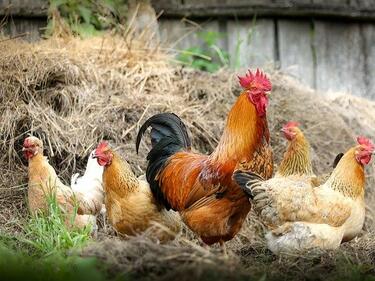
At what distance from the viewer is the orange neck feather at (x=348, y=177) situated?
21.1ft

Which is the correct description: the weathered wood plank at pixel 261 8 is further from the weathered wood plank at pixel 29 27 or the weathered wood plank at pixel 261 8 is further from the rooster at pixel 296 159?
the rooster at pixel 296 159

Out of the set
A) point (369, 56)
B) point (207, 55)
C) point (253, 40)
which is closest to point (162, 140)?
point (207, 55)

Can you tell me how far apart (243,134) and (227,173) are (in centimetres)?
32

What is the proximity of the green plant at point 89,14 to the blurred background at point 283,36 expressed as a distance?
0.42 meters

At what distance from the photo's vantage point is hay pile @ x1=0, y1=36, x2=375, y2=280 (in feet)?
24.4

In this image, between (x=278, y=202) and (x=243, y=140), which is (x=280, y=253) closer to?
(x=278, y=202)

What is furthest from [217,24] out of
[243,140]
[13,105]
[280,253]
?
[280,253]

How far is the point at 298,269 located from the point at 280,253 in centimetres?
62

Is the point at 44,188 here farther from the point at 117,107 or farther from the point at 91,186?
the point at 117,107

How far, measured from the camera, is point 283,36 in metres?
9.88

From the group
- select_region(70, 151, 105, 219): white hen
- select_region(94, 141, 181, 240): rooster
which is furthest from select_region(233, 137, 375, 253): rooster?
select_region(70, 151, 105, 219): white hen

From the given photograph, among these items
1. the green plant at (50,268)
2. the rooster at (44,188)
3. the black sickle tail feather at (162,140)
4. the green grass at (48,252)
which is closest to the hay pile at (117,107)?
the rooster at (44,188)

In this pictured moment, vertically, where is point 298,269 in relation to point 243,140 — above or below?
below

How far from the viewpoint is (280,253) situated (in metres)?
5.89
